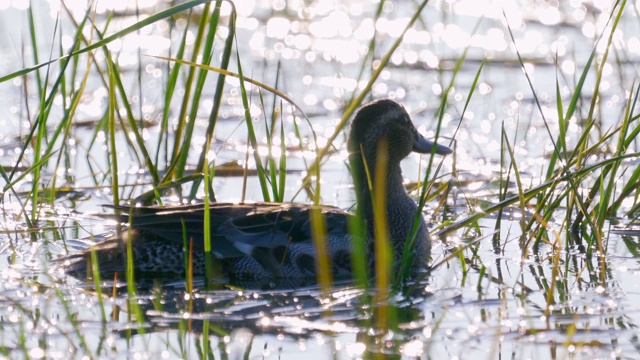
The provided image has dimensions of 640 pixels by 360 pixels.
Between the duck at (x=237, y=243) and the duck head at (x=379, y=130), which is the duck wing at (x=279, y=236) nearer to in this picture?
the duck at (x=237, y=243)

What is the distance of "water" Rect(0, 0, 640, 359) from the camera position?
5.42 meters

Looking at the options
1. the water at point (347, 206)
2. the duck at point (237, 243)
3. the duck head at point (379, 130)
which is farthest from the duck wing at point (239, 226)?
the duck head at point (379, 130)

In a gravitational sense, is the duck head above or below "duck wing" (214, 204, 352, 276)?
above

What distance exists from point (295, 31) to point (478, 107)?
3.31 metres

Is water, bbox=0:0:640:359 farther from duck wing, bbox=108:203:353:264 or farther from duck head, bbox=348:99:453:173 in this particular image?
duck wing, bbox=108:203:353:264

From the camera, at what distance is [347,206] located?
8.33 meters

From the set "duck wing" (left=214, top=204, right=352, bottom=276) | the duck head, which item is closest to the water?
the duck head

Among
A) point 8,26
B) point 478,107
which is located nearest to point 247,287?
point 478,107

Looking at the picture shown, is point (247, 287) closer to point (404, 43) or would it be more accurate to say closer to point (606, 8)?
point (404, 43)

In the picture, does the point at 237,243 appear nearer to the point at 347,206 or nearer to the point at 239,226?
the point at 239,226

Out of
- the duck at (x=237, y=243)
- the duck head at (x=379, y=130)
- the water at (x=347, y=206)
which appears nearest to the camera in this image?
the water at (x=347, y=206)

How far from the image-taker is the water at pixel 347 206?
17.8 feet

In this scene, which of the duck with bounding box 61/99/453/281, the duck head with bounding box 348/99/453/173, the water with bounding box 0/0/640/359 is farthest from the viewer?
the duck head with bounding box 348/99/453/173

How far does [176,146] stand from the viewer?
751cm
